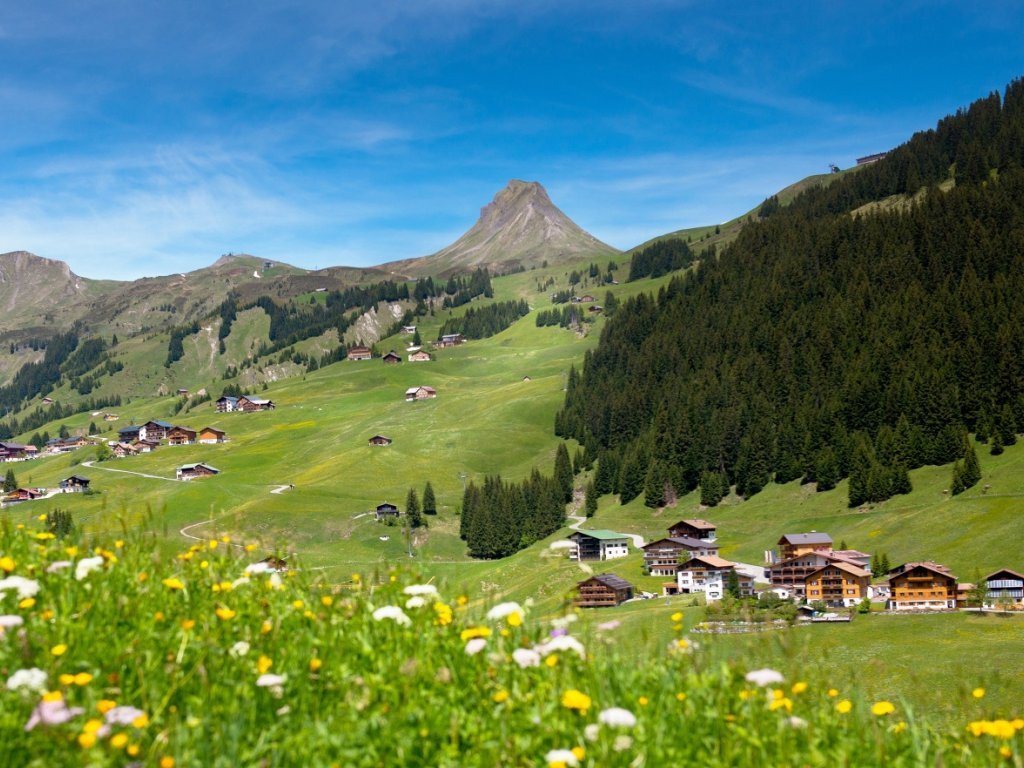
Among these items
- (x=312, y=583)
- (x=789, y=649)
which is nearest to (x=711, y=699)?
(x=789, y=649)

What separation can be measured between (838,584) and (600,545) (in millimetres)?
50018

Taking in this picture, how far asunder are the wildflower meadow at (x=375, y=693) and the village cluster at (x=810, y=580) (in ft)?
241

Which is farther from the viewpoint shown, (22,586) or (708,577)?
(708,577)

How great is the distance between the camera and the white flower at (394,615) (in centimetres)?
783

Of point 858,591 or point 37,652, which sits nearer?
point 37,652

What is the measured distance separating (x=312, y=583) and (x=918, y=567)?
97937 mm

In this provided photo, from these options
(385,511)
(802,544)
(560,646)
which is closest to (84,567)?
(560,646)

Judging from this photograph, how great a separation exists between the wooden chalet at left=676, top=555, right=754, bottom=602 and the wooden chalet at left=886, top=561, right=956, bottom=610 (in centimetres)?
1920

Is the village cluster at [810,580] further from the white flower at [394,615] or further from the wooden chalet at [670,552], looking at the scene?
the white flower at [394,615]

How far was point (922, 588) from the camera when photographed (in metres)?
93.6

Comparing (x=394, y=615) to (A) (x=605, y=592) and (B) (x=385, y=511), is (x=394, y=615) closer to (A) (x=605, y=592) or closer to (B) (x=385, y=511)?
(A) (x=605, y=592)

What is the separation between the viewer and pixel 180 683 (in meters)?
6.66

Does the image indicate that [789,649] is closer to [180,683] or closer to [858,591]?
[180,683]

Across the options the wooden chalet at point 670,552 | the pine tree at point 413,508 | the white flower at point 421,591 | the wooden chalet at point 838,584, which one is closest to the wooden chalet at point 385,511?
the pine tree at point 413,508
